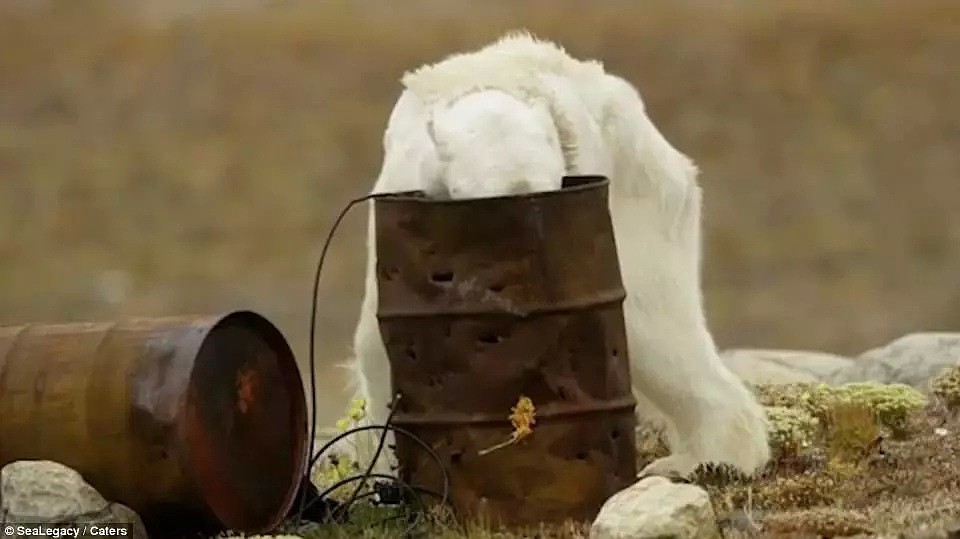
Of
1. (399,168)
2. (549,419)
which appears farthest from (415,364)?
(399,168)

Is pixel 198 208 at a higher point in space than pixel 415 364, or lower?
higher

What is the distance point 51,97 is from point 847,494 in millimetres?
5103

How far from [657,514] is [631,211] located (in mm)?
1391

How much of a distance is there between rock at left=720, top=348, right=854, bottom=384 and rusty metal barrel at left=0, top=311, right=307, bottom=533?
3.55m

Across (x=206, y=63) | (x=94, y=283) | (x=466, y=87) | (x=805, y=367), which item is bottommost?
(x=805, y=367)

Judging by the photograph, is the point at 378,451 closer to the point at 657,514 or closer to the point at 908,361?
the point at 657,514

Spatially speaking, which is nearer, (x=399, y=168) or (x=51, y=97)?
(x=399, y=168)

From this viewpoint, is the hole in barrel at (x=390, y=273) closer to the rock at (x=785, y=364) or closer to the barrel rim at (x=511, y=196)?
the barrel rim at (x=511, y=196)

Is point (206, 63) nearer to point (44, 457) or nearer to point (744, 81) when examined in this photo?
point (744, 81)

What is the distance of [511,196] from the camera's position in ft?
12.7

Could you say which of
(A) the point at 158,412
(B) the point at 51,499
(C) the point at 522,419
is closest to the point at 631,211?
(C) the point at 522,419

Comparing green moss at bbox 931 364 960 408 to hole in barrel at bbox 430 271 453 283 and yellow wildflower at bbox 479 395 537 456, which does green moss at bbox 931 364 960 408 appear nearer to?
yellow wildflower at bbox 479 395 537 456

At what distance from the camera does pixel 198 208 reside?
7.98 meters

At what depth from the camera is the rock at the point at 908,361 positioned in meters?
Result: 7.21
